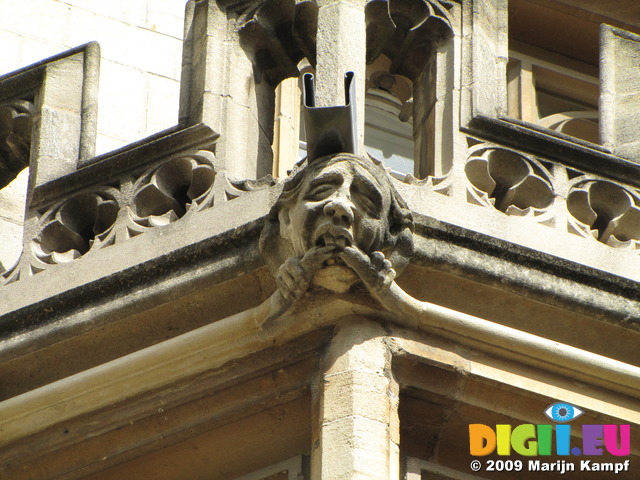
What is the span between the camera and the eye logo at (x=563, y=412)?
6809mm

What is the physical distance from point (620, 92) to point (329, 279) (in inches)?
67.3

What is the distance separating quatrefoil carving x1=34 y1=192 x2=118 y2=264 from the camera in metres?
7.31

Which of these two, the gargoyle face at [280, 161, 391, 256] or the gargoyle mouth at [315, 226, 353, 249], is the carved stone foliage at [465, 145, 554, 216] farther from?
the gargoyle mouth at [315, 226, 353, 249]

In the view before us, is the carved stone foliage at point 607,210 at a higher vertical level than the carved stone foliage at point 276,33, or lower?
lower

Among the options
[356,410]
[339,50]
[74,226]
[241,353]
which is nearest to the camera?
[356,410]

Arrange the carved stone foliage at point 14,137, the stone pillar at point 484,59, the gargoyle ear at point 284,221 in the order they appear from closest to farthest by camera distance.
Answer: the gargoyle ear at point 284,221 → the stone pillar at point 484,59 → the carved stone foliage at point 14,137

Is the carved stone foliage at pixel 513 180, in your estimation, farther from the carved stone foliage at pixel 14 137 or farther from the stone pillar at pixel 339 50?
the carved stone foliage at pixel 14 137

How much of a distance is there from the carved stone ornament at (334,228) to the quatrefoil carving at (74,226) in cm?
85

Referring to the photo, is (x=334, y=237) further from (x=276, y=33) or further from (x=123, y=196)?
(x=276, y=33)

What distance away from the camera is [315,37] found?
24.4 ft

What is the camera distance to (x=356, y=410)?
6445mm

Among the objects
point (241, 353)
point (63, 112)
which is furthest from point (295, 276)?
point (63, 112)

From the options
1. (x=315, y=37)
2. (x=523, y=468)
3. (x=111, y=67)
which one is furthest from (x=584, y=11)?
(x=523, y=468)

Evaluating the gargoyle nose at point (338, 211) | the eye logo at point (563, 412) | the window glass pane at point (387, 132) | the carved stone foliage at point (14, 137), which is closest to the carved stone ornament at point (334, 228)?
the gargoyle nose at point (338, 211)
